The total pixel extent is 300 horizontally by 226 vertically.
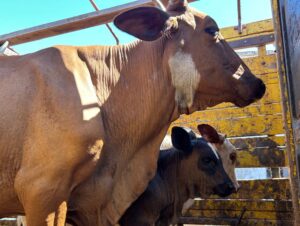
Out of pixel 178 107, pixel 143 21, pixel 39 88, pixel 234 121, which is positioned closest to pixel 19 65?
pixel 39 88

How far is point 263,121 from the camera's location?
152 inches

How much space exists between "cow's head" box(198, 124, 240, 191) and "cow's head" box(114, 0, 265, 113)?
1.10 metres

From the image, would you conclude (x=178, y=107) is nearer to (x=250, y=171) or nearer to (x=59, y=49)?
(x=59, y=49)

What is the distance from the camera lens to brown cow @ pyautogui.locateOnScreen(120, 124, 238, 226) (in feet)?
10.6

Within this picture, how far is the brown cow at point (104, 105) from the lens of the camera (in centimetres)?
198

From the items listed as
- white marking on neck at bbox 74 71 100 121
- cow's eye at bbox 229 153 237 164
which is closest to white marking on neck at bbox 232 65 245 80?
white marking on neck at bbox 74 71 100 121

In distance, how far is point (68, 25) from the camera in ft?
11.9

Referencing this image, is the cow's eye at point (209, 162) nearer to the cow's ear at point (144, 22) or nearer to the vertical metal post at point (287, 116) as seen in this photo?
the vertical metal post at point (287, 116)

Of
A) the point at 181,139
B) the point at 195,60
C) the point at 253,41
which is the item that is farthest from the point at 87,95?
the point at 253,41

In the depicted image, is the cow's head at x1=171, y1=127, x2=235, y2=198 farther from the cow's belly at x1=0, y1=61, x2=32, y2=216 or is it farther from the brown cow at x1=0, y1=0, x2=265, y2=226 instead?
the cow's belly at x1=0, y1=61, x2=32, y2=216

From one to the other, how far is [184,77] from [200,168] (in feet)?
4.16

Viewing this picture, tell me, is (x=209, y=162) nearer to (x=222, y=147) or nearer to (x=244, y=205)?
(x=222, y=147)

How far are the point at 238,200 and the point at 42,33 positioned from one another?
8.48ft

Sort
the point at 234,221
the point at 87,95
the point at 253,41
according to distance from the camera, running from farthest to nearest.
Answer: the point at 253,41, the point at 234,221, the point at 87,95
